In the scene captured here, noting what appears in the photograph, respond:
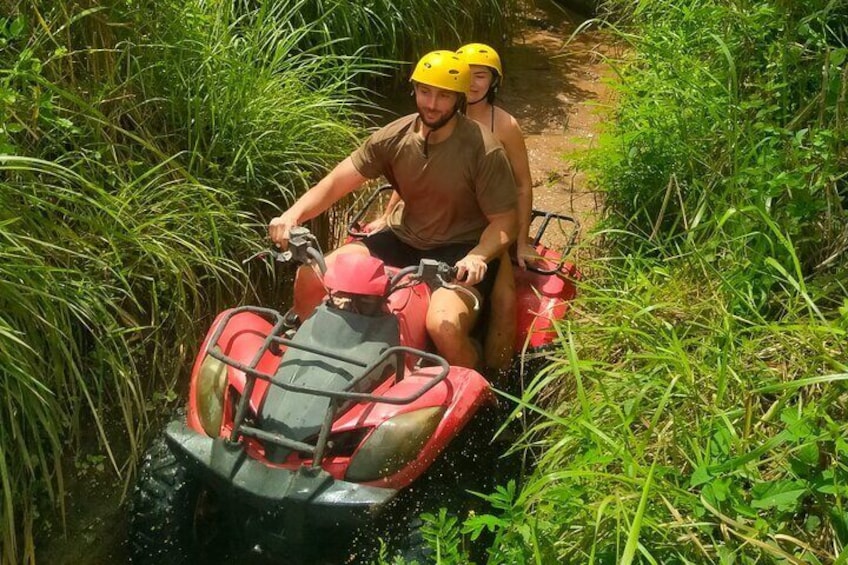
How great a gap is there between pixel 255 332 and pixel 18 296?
77 cm

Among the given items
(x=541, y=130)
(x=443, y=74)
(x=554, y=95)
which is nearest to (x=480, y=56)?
(x=443, y=74)

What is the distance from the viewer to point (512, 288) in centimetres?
388

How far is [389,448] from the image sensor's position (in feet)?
9.68

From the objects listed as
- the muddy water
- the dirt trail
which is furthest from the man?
the dirt trail

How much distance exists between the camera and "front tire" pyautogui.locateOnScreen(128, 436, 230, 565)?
10.6 ft

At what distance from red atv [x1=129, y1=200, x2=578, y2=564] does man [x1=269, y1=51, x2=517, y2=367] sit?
17 centimetres

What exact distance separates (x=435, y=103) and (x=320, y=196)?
22.8 inches

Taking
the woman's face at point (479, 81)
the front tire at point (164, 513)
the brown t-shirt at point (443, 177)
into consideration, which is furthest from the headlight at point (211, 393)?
the woman's face at point (479, 81)

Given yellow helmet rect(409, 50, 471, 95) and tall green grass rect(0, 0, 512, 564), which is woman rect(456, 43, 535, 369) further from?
tall green grass rect(0, 0, 512, 564)

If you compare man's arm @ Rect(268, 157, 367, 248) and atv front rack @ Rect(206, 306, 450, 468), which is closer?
atv front rack @ Rect(206, 306, 450, 468)

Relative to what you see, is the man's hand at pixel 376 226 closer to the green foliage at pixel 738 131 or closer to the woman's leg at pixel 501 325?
the woman's leg at pixel 501 325

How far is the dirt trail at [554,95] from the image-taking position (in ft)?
21.0

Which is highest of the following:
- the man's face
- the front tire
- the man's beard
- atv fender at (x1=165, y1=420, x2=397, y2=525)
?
the man's face

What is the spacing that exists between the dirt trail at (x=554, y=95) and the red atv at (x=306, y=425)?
2368 mm
